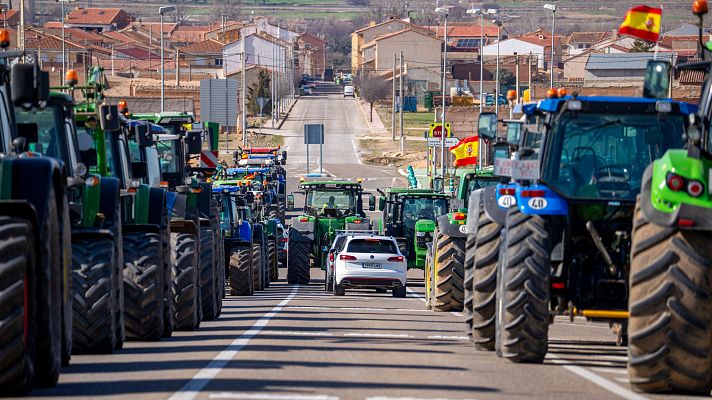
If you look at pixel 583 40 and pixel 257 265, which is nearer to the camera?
pixel 257 265

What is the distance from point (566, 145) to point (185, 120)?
46.0 feet

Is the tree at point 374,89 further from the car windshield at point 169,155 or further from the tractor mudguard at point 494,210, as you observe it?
the tractor mudguard at point 494,210

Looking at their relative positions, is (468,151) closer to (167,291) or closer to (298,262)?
(298,262)

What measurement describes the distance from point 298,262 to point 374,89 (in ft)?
353

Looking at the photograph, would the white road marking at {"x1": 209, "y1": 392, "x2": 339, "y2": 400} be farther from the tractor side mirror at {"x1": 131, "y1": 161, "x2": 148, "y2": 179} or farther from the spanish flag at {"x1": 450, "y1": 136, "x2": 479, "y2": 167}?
the spanish flag at {"x1": 450, "y1": 136, "x2": 479, "y2": 167}

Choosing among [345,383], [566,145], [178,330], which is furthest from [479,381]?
[178,330]

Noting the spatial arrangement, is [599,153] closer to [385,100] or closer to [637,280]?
[637,280]

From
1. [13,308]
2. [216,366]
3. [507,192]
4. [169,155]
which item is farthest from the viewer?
[169,155]

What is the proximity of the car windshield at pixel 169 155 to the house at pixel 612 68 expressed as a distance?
85.2 m

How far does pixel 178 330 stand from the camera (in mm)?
19625

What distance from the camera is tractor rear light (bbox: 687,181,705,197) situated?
12328 millimetres

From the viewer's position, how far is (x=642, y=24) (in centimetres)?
1841

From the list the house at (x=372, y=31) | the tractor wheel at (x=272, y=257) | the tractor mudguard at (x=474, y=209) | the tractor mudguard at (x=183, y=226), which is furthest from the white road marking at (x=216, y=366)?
the house at (x=372, y=31)

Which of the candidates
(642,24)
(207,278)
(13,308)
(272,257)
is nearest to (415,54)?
(272,257)
